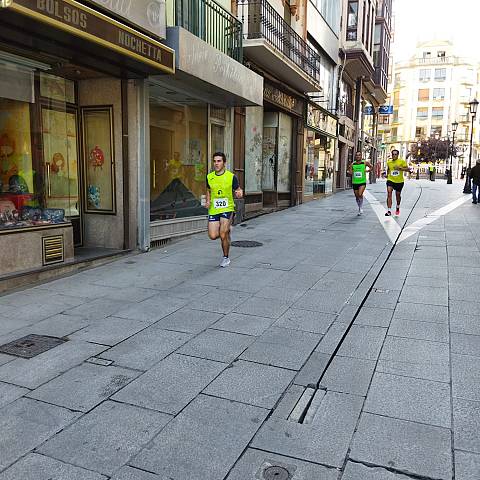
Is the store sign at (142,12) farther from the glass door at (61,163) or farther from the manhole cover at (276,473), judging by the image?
the manhole cover at (276,473)

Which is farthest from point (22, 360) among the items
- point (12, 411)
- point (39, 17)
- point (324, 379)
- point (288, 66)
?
point (288, 66)

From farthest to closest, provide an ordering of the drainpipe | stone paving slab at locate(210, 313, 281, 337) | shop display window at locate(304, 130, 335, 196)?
shop display window at locate(304, 130, 335, 196), the drainpipe, stone paving slab at locate(210, 313, 281, 337)

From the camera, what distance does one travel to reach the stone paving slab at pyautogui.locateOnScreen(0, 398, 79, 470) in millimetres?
2729

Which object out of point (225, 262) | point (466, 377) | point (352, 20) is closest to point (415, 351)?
point (466, 377)

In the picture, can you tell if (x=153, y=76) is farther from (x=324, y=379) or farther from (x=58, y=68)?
(x=324, y=379)

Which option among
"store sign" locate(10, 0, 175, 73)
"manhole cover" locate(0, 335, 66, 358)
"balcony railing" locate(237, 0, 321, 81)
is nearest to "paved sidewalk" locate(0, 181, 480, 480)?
"manhole cover" locate(0, 335, 66, 358)

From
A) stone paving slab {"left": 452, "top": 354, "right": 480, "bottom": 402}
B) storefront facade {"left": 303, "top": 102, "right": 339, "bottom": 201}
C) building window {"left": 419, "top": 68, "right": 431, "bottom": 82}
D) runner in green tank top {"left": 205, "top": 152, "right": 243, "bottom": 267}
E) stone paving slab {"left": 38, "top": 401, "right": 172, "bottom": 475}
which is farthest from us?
building window {"left": 419, "top": 68, "right": 431, "bottom": 82}

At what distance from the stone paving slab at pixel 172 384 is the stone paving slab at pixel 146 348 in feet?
0.39

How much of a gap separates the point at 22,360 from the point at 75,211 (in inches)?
193

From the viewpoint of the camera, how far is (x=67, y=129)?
823 centimetres

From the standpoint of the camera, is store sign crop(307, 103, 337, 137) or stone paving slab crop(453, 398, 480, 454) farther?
store sign crop(307, 103, 337, 137)

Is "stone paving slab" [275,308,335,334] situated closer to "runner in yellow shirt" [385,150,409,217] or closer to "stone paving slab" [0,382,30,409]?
"stone paving slab" [0,382,30,409]

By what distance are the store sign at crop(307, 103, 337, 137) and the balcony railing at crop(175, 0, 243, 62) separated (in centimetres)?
767

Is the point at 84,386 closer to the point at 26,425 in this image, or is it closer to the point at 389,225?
the point at 26,425
